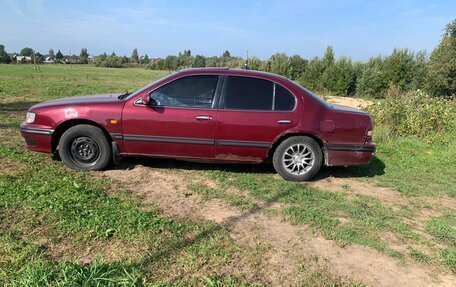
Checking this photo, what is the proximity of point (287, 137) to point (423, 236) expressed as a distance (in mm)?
2178

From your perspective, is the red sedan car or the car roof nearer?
the red sedan car

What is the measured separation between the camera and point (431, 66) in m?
27.3

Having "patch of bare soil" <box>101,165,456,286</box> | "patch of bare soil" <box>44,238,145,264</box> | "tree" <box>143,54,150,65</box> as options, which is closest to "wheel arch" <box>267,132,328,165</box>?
"patch of bare soil" <box>101,165,456,286</box>

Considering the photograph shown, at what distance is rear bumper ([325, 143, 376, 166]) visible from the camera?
5484 millimetres

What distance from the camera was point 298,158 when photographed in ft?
18.1

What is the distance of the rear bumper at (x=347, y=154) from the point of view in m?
5.48

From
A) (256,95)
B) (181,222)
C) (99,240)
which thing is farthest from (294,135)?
(99,240)

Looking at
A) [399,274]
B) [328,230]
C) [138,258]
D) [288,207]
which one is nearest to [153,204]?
[138,258]

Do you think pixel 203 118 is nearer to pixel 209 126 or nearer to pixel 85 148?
pixel 209 126

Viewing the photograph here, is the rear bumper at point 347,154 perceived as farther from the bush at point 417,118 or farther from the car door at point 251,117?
the bush at point 417,118

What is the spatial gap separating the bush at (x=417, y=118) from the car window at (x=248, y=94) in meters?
4.53

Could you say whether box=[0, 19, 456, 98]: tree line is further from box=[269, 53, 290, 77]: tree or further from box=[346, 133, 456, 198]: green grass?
box=[346, 133, 456, 198]: green grass

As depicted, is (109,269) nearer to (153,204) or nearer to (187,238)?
(187,238)

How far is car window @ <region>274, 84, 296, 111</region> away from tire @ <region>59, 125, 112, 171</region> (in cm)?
249
